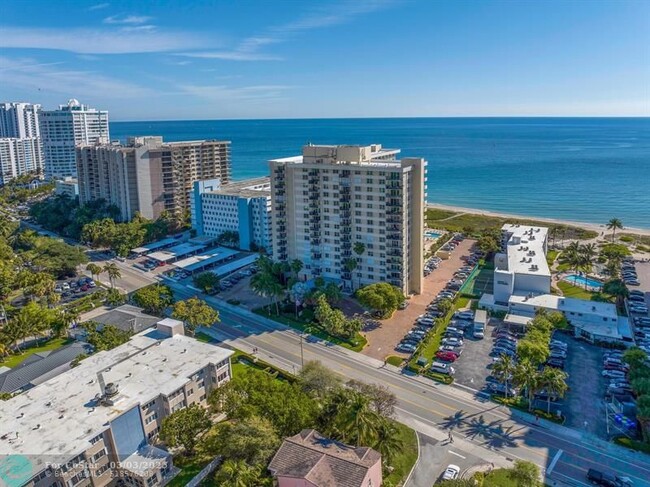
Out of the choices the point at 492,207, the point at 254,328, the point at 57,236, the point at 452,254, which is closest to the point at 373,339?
the point at 254,328

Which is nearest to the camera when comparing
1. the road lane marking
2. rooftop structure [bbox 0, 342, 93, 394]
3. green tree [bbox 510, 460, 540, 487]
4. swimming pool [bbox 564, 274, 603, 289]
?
green tree [bbox 510, 460, 540, 487]

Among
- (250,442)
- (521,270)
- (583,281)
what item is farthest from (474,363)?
(583,281)

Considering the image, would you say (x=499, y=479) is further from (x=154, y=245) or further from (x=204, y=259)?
(x=154, y=245)

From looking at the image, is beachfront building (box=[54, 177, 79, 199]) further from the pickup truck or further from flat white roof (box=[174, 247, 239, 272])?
the pickup truck

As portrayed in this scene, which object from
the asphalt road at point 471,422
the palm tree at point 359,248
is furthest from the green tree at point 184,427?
the palm tree at point 359,248

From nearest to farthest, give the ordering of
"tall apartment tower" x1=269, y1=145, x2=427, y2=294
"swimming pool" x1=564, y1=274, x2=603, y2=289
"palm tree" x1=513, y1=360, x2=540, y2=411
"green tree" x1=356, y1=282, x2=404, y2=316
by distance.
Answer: "palm tree" x1=513, y1=360, x2=540, y2=411, "green tree" x1=356, y1=282, x2=404, y2=316, "tall apartment tower" x1=269, y1=145, x2=427, y2=294, "swimming pool" x1=564, y1=274, x2=603, y2=289

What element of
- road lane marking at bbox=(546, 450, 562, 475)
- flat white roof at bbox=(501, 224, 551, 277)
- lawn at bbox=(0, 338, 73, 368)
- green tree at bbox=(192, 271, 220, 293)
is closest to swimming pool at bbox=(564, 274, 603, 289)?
flat white roof at bbox=(501, 224, 551, 277)

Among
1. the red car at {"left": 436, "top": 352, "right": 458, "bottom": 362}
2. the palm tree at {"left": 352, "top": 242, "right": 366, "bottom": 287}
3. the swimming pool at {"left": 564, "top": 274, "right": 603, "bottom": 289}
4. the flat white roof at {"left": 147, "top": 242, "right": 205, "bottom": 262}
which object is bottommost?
the red car at {"left": 436, "top": 352, "right": 458, "bottom": 362}

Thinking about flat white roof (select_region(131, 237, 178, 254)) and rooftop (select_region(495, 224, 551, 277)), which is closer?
rooftop (select_region(495, 224, 551, 277))
